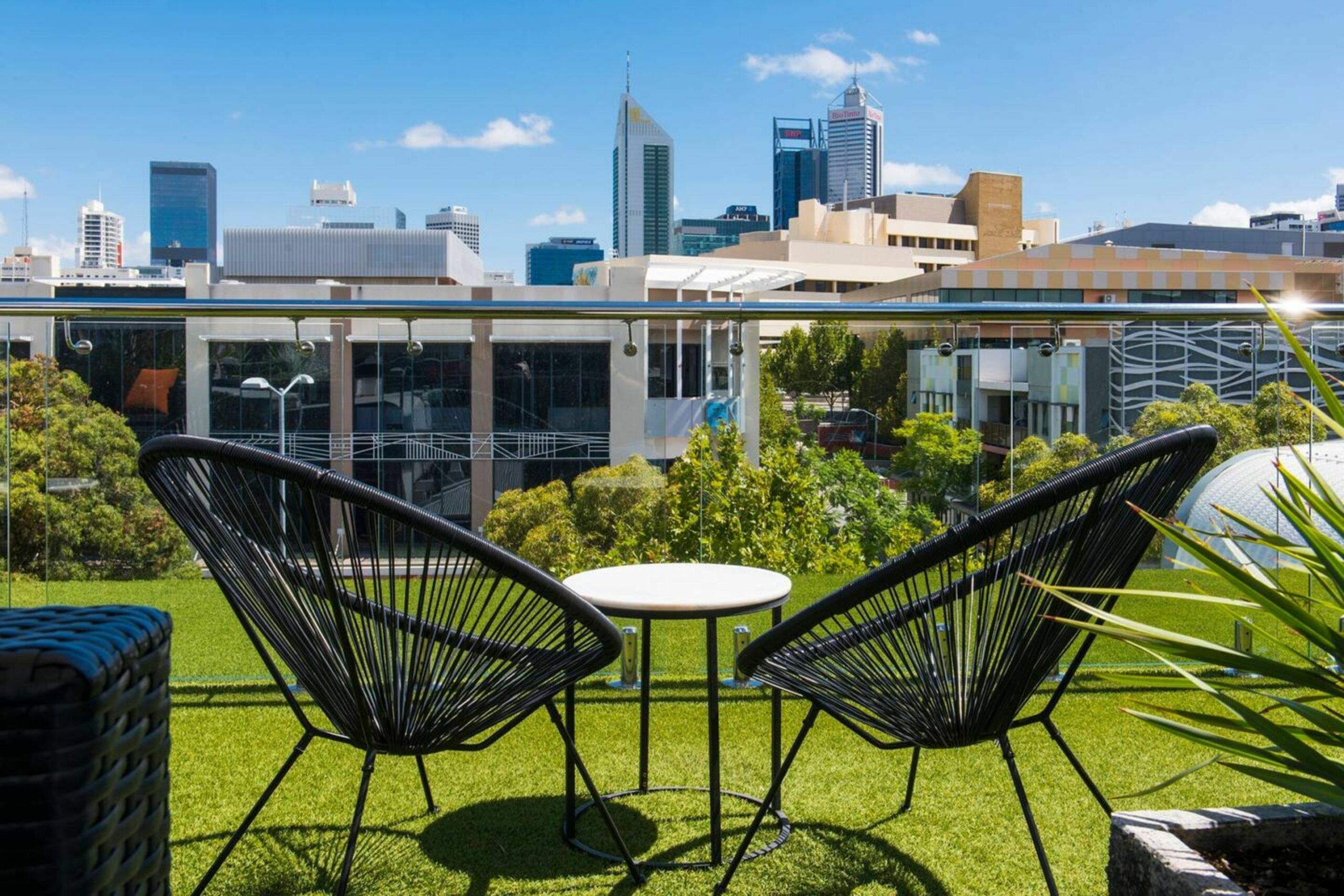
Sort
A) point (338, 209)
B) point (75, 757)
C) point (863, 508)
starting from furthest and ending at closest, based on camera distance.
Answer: point (338, 209), point (863, 508), point (75, 757)

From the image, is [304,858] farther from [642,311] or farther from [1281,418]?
[1281,418]

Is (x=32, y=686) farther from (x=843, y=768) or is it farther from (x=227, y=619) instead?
(x=227, y=619)

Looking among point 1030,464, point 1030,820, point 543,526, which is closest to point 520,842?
point 1030,820

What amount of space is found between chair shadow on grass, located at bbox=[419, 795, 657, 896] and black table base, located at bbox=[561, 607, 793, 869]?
0.10ft

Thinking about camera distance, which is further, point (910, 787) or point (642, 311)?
point (642, 311)

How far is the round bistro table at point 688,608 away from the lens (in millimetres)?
2145

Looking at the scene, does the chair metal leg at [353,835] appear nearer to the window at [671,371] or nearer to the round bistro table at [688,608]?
the round bistro table at [688,608]

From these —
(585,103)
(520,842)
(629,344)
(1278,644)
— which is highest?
(585,103)

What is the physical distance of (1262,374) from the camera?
3.44 m

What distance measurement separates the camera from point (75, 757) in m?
0.96

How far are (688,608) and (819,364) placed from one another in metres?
1.11

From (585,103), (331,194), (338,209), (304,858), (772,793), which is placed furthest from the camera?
(585,103)

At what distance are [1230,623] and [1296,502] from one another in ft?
7.82

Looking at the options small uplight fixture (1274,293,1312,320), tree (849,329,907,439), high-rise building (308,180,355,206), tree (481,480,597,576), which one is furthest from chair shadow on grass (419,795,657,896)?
high-rise building (308,180,355,206)
